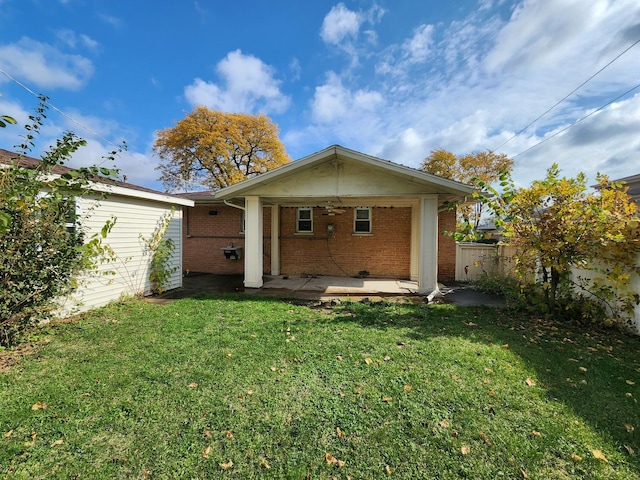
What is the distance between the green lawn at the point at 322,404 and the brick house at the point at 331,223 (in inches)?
143

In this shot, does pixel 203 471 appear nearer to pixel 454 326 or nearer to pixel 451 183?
pixel 454 326

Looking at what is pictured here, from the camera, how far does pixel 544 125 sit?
13.7 m

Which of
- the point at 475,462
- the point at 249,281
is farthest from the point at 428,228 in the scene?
the point at 475,462

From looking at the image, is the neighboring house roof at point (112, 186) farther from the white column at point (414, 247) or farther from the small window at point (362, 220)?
the white column at point (414, 247)

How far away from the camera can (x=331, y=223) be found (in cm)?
1075

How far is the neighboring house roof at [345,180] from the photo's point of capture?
691 cm

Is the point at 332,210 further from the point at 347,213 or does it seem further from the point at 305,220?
the point at 305,220

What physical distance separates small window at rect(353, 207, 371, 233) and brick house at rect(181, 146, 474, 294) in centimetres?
4

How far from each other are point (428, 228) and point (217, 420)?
254 inches

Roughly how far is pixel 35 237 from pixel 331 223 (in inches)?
318

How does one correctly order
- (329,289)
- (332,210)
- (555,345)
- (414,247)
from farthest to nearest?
(414,247) → (332,210) → (329,289) → (555,345)

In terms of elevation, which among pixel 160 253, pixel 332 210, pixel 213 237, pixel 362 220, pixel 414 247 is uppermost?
pixel 332 210

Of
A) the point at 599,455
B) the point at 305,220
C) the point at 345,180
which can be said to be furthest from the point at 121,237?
the point at 599,455

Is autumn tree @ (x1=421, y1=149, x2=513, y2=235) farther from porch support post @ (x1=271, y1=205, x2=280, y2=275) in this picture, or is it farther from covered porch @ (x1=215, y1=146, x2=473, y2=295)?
porch support post @ (x1=271, y1=205, x2=280, y2=275)
